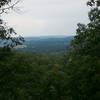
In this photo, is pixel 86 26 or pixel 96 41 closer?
pixel 96 41

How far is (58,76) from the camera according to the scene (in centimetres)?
1828

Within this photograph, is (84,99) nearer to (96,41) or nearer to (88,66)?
(88,66)

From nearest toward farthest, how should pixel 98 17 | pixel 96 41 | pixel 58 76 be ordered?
pixel 58 76
pixel 96 41
pixel 98 17

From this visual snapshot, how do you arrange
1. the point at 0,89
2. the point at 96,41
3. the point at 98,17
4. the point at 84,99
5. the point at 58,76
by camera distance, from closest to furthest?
the point at 84,99, the point at 58,76, the point at 0,89, the point at 96,41, the point at 98,17

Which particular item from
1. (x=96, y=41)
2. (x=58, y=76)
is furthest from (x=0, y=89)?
(x=96, y=41)

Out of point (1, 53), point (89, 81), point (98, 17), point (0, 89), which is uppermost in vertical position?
point (98, 17)

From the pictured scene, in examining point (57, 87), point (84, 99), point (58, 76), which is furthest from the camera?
point (58, 76)

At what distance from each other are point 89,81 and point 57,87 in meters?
2.05

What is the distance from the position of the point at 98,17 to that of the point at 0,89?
→ 38.4 feet

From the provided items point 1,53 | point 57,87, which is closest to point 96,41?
point 57,87

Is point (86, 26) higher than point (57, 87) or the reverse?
higher

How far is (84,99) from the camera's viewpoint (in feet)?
50.6

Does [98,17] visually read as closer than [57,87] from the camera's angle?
No

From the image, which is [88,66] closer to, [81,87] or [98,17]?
[81,87]
